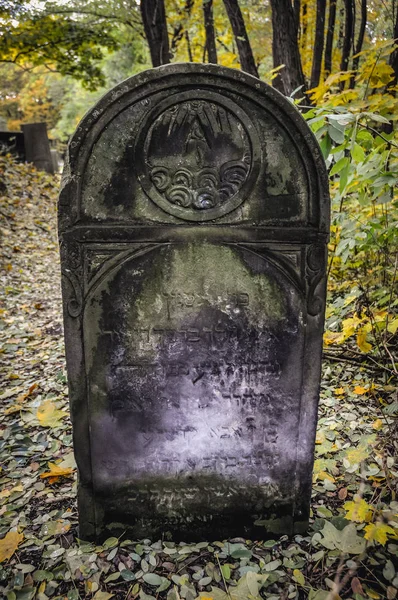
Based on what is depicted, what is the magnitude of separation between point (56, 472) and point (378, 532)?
1.98 m

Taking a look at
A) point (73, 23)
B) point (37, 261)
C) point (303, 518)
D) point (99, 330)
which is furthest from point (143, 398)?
point (73, 23)

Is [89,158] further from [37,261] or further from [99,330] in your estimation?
[37,261]

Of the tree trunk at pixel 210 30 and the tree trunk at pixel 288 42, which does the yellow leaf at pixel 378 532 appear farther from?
the tree trunk at pixel 210 30

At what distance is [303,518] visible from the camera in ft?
8.07

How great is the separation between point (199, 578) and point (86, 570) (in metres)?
0.58

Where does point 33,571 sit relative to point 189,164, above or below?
below

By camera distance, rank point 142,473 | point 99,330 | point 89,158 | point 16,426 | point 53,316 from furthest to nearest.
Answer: point 53,316
point 16,426
point 142,473
point 99,330
point 89,158

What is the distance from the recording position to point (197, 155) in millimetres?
2070

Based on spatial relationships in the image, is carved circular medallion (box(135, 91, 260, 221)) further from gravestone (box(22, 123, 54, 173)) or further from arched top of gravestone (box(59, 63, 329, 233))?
gravestone (box(22, 123, 54, 173))

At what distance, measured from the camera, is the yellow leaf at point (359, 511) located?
7.98ft

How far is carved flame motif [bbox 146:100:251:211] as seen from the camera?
6.67 feet

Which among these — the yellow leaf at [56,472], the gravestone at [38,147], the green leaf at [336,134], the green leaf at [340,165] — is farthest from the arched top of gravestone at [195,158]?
the gravestone at [38,147]

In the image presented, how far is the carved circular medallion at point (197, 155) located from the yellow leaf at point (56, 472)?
195 centimetres

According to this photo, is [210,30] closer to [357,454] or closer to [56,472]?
[357,454]
